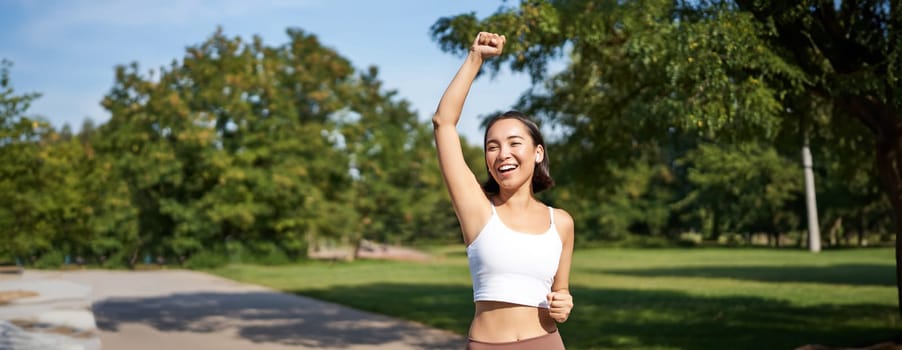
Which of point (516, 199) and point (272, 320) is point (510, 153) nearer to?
point (516, 199)

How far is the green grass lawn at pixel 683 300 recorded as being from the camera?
1213 centimetres

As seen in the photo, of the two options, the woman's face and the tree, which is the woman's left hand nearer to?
the woman's face

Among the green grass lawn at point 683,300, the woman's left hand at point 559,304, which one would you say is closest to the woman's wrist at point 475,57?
the woman's left hand at point 559,304

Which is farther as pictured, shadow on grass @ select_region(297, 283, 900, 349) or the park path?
the park path

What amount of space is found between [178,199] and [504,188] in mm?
37128

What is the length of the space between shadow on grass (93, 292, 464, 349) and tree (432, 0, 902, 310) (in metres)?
3.94

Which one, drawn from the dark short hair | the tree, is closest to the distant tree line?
the tree

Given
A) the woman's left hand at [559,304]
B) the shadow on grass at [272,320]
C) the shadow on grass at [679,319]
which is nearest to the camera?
the woman's left hand at [559,304]

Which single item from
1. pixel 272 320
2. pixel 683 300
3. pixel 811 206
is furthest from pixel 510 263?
pixel 811 206

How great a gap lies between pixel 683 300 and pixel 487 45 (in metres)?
16.3

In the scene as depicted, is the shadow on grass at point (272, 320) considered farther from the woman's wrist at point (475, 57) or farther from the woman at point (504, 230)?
the woman's wrist at point (475, 57)

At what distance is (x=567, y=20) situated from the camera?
10445 millimetres

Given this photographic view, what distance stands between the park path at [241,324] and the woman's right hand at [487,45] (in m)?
9.20

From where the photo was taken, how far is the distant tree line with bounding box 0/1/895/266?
32.0 ft
